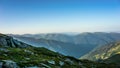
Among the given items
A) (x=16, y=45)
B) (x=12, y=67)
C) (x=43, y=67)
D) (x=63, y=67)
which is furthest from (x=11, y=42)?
(x=12, y=67)

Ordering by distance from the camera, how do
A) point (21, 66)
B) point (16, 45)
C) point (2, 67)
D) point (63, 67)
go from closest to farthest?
point (2, 67) → point (21, 66) → point (63, 67) → point (16, 45)

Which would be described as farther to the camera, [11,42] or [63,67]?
[11,42]

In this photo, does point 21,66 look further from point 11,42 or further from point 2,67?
point 11,42

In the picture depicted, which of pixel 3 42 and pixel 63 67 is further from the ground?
pixel 3 42

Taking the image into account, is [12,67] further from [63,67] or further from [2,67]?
[63,67]

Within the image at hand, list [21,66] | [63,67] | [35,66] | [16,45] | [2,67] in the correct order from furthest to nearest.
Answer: [16,45] < [63,67] < [35,66] < [21,66] < [2,67]

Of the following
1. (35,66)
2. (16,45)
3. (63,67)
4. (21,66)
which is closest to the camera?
(21,66)

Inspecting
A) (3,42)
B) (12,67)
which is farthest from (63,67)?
(3,42)

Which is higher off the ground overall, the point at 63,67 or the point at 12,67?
the point at 12,67

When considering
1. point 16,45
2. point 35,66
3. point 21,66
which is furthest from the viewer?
point 16,45
